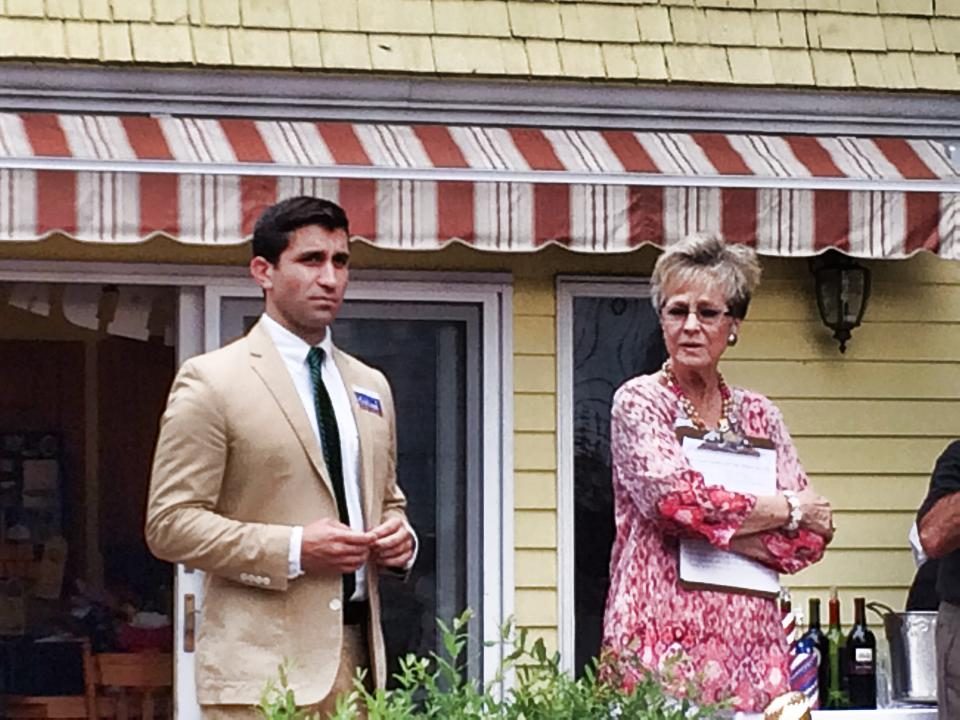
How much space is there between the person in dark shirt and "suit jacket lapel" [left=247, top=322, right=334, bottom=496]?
72.8 inches

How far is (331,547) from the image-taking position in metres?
4.01

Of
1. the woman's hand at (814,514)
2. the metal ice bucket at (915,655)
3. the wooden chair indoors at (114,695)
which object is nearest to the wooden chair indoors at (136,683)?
the wooden chair indoors at (114,695)

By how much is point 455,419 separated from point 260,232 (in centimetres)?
297

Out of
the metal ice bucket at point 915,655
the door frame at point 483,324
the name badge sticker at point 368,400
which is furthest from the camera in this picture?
the door frame at point 483,324

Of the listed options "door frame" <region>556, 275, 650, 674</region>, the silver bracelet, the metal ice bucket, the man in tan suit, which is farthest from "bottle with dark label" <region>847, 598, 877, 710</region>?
the man in tan suit

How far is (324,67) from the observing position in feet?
23.0

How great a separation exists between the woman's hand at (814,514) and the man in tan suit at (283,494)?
3.07 feet

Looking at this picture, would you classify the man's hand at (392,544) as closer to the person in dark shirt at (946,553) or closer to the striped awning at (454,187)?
the person in dark shirt at (946,553)

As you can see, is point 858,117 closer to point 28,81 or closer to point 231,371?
point 28,81

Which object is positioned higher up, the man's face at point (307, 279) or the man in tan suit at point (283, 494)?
the man's face at point (307, 279)

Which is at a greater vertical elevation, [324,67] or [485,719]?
[324,67]

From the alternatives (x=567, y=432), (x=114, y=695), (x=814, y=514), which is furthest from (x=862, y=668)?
(x=114, y=695)

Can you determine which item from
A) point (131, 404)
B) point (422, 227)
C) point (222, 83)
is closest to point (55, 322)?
point (131, 404)

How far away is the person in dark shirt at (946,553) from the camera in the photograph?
5.27 metres
